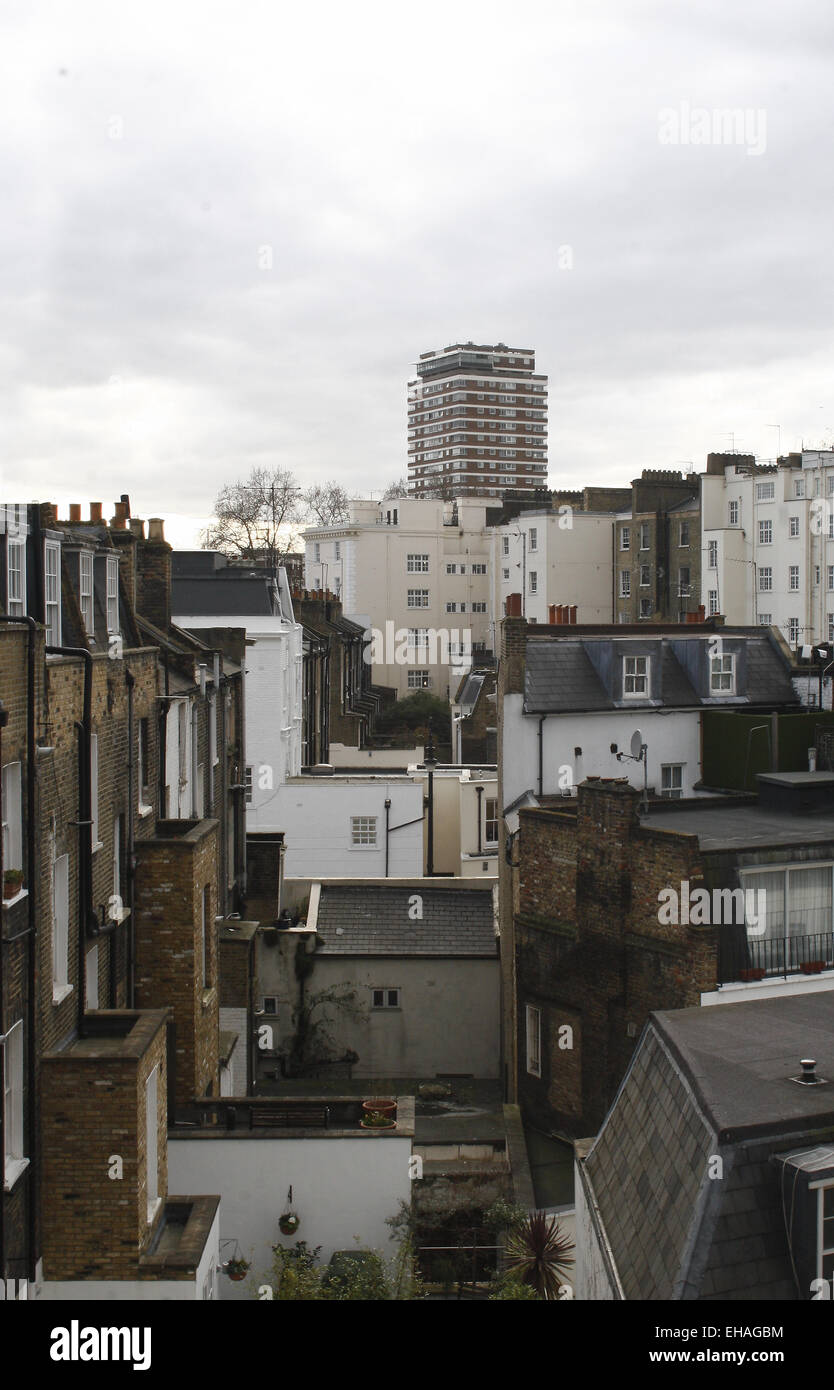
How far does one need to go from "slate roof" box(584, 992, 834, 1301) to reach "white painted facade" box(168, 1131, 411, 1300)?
3606 mm

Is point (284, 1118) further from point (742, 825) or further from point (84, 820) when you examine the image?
point (742, 825)

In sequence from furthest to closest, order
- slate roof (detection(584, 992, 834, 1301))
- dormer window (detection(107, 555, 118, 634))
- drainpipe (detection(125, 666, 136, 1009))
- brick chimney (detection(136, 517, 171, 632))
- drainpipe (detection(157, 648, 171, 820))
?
1. brick chimney (detection(136, 517, 171, 632))
2. drainpipe (detection(157, 648, 171, 820))
3. dormer window (detection(107, 555, 118, 634))
4. drainpipe (detection(125, 666, 136, 1009))
5. slate roof (detection(584, 992, 834, 1301))

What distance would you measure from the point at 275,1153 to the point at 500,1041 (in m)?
12.4

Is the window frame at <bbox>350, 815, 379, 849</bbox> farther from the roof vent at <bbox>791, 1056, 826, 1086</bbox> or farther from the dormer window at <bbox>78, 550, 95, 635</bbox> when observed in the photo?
the roof vent at <bbox>791, 1056, 826, 1086</bbox>

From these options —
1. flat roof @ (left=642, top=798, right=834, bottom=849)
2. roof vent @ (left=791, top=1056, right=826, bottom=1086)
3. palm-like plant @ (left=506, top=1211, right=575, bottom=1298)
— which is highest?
flat roof @ (left=642, top=798, right=834, bottom=849)

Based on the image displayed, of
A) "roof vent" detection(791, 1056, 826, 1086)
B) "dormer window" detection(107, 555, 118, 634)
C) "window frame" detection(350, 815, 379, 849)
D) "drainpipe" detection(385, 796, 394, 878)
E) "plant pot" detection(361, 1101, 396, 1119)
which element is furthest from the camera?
"window frame" detection(350, 815, 379, 849)

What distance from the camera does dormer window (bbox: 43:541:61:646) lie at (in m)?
15.9

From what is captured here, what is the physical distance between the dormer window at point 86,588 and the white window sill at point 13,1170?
7681mm

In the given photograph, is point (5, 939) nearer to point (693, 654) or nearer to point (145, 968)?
point (145, 968)

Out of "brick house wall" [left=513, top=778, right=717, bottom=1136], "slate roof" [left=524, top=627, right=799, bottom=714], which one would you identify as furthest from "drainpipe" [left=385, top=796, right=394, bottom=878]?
"brick house wall" [left=513, top=778, right=717, bottom=1136]

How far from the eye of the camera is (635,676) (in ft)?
99.3

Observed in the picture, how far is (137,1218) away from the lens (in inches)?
464

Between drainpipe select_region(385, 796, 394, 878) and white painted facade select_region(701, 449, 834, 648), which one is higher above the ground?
white painted facade select_region(701, 449, 834, 648)

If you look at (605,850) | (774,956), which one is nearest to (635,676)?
(605,850)
